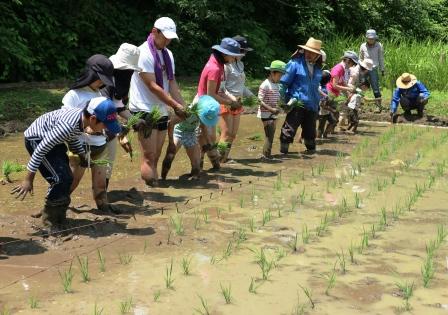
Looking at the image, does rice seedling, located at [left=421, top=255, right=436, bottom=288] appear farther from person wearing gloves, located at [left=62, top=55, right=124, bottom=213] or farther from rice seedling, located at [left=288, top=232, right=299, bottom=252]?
person wearing gloves, located at [left=62, top=55, right=124, bottom=213]

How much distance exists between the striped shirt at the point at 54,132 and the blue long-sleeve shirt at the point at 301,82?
4180 millimetres

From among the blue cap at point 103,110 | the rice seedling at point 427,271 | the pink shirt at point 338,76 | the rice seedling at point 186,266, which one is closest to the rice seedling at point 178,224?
the rice seedling at point 186,266

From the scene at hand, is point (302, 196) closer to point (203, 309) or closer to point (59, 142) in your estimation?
point (59, 142)

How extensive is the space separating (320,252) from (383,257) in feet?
1.43

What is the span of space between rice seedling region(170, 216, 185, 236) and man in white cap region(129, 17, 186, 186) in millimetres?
1101

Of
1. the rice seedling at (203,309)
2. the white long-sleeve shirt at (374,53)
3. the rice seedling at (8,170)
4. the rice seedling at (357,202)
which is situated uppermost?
the white long-sleeve shirt at (374,53)

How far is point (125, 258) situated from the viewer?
173 inches

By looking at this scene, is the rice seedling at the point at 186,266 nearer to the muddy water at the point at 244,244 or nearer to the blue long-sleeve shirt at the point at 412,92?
the muddy water at the point at 244,244

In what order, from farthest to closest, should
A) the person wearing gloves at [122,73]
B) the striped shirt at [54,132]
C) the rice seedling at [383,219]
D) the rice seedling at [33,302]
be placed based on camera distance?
1. the person wearing gloves at [122,73]
2. the rice seedling at [383,219]
3. the striped shirt at [54,132]
4. the rice seedling at [33,302]

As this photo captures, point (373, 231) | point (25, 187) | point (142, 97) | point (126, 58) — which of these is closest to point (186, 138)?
point (142, 97)

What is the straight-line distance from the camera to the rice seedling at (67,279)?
3811 mm

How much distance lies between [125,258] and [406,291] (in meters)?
1.82

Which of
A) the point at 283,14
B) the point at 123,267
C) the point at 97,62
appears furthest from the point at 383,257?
the point at 283,14

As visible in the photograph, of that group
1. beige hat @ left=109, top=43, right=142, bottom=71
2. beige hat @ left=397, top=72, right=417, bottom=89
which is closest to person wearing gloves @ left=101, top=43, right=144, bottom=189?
beige hat @ left=109, top=43, right=142, bottom=71
